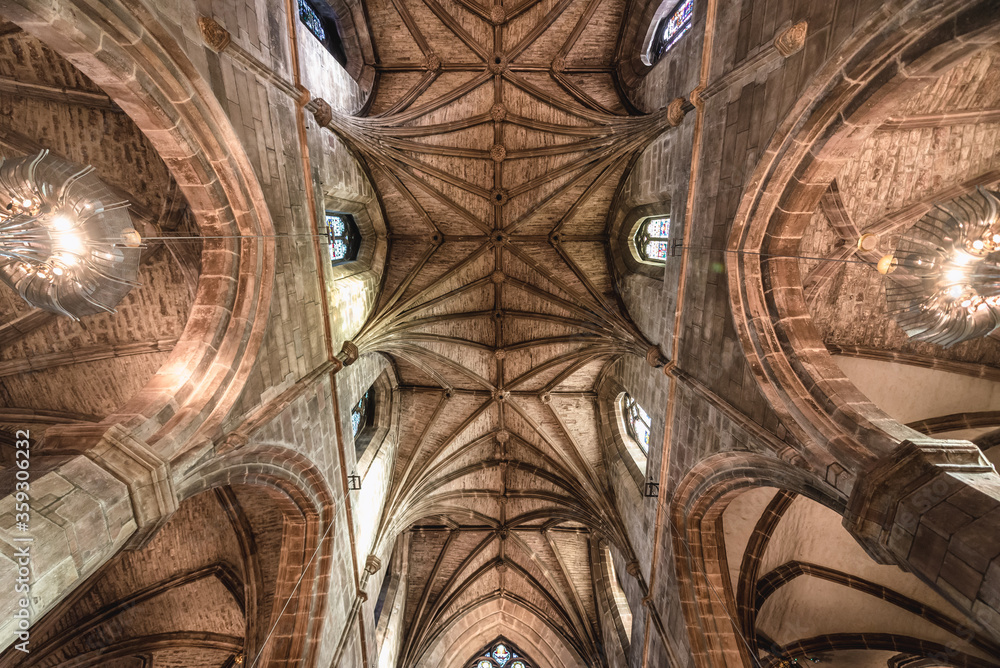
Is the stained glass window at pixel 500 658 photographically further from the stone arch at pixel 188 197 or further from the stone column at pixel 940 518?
the stone column at pixel 940 518

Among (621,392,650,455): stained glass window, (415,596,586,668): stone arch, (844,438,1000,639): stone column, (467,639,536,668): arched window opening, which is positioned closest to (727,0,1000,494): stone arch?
(844,438,1000,639): stone column

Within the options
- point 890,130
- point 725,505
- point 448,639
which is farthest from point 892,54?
point 448,639

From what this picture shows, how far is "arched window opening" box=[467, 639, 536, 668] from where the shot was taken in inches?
510

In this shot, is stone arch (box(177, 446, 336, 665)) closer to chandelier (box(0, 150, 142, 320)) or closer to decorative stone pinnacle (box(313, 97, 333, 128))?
chandelier (box(0, 150, 142, 320))

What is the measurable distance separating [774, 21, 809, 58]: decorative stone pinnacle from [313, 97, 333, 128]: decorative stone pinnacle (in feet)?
21.3

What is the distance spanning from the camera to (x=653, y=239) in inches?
413

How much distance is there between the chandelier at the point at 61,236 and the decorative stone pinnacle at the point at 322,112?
435 centimetres

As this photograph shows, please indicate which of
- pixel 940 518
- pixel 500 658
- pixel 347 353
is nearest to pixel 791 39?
pixel 940 518

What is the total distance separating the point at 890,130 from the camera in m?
6.54

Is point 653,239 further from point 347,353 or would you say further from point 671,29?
point 347,353

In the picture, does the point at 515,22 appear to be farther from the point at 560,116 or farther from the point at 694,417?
the point at 694,417

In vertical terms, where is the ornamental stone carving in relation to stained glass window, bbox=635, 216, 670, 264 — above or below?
above

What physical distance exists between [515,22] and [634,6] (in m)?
2.73

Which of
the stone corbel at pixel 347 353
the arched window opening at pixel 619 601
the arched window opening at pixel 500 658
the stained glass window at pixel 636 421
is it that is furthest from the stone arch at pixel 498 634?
the stone corbel at pixel 347 353
